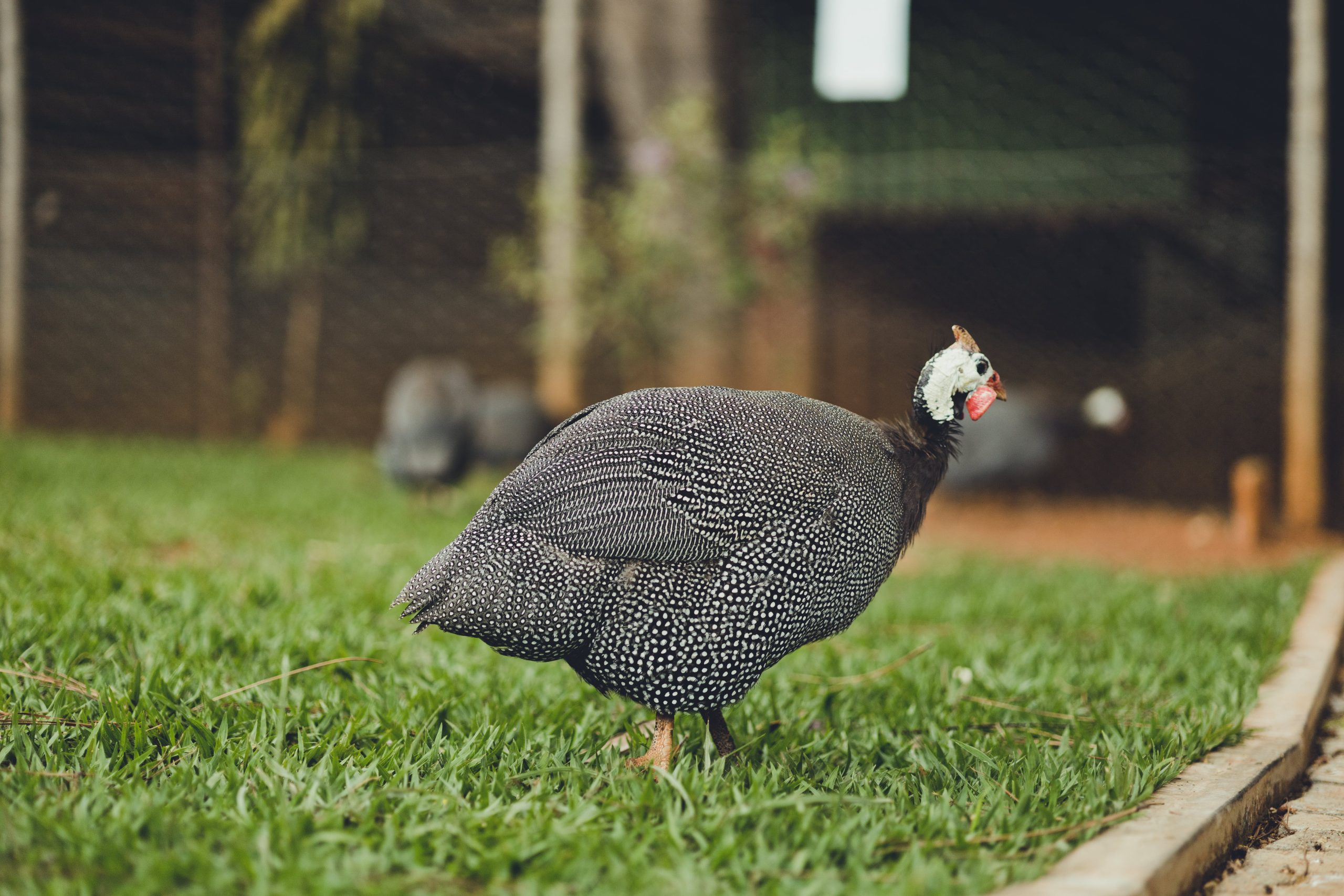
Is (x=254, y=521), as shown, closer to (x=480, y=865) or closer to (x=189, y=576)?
(x=189, y=576)

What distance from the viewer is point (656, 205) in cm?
662

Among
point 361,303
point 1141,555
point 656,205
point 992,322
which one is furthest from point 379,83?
point 1141,555

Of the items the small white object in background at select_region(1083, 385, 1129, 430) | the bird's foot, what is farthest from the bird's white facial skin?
the small white object in background at select_region(1083, 385, 1129, 430)

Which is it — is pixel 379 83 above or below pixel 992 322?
above

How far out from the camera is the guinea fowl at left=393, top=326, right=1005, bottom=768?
227 cm

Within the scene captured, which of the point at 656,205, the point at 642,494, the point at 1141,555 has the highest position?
the point at 656,205

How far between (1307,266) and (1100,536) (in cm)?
168

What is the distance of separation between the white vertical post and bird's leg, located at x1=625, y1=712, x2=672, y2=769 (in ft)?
21.7

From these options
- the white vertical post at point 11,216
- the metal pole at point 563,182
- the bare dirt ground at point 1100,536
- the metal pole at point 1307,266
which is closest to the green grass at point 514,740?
the bare dirt ground at point 1100,536

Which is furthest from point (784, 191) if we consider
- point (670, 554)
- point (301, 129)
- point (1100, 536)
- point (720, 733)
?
point (670, 554)

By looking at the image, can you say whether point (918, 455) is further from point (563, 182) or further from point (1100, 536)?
point (563, 182)

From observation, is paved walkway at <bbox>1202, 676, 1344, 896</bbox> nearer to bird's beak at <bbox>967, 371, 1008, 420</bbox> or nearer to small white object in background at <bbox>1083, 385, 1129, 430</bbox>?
bird's beak at <bbox>967, 371, 1008, 420</bbox>

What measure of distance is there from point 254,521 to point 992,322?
16.4ft

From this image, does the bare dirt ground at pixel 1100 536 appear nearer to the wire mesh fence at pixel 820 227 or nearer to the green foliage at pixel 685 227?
the wire mesh fence at pixel 820 227
